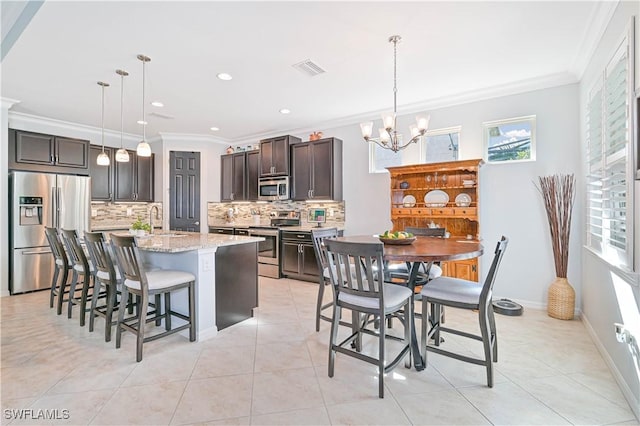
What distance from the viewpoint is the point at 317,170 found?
5.50 metres

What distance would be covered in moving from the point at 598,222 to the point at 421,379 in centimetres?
234

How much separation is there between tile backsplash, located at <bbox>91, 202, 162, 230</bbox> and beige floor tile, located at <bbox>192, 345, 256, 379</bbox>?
441 cm

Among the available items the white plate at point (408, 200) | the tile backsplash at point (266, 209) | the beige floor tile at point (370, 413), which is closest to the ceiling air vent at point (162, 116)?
the tile backsplash at point (266, 209)

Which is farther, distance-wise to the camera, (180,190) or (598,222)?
(180,190)

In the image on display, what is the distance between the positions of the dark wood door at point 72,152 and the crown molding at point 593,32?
6.86m

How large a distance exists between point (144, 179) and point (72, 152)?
137 centimetres

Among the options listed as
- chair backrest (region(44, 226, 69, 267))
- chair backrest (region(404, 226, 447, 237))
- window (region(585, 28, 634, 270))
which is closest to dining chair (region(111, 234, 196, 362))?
chair backrest (region(44, 226, 69, 267))

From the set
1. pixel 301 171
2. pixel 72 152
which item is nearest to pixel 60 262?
pixel 72 152

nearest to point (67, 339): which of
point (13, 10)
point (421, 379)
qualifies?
point (13, 10)

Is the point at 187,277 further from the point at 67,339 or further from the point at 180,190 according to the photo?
the point at 180,190

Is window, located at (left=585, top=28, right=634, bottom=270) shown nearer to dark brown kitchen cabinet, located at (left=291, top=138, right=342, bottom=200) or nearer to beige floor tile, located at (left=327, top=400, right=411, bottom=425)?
beige floor tile, located at (left=327, top=400, right=411, bottom=425)

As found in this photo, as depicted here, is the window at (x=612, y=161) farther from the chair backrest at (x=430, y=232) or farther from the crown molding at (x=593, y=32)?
the chair backrest at (x=430, y=232)

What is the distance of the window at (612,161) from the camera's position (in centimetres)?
209

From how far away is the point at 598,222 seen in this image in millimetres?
2988
